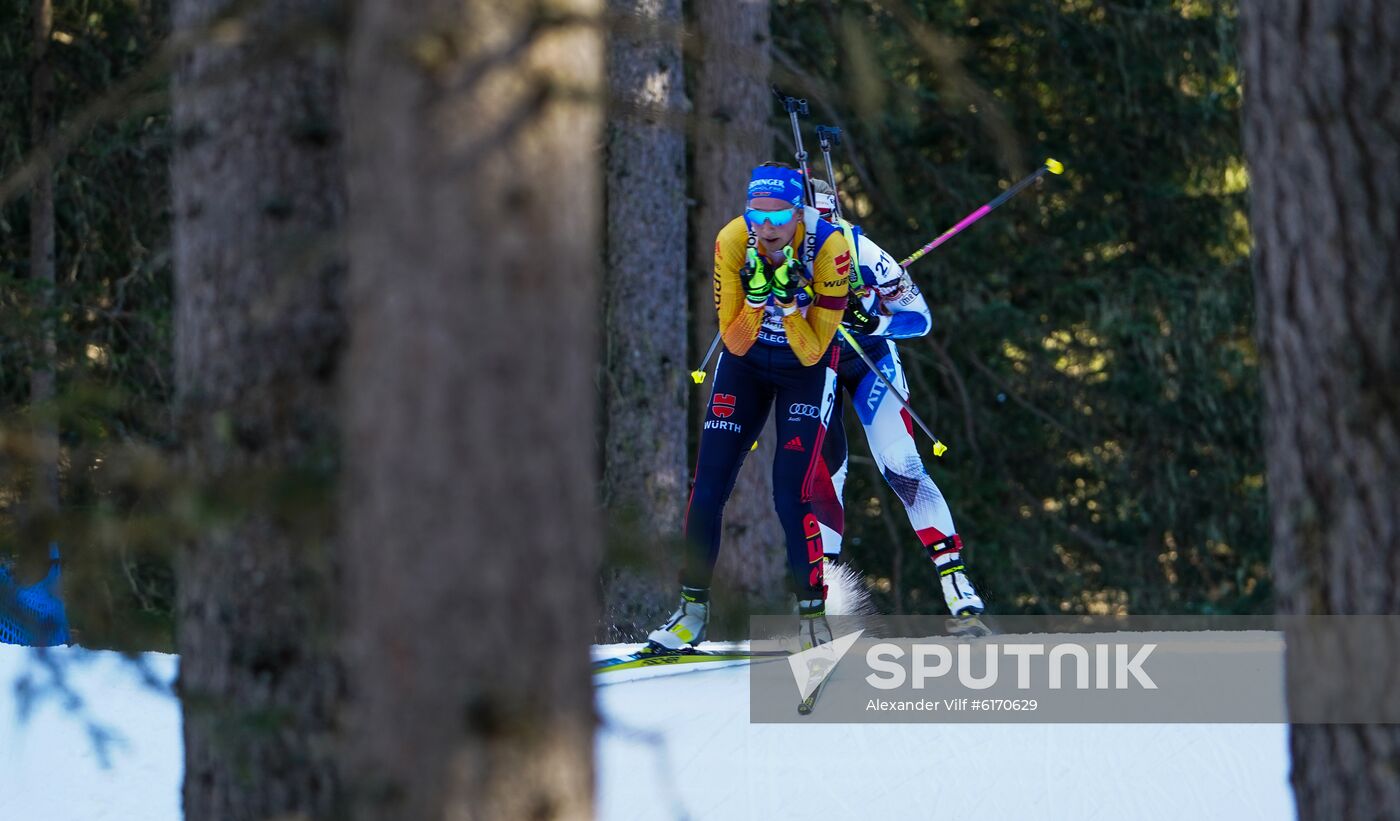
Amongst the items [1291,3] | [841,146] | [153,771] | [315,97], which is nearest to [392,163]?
[315,97]

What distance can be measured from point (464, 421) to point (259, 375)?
3.22 feet

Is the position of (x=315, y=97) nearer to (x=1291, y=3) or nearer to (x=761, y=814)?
(x=1291, y=3)

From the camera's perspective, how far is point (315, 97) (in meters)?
3.30

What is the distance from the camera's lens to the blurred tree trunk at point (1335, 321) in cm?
367

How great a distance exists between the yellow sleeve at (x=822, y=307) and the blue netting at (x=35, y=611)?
316 cm

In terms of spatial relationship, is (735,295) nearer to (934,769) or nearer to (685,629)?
(685,629)

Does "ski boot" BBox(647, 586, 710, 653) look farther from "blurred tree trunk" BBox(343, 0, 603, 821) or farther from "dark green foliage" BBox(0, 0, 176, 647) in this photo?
"blurred tree trunk" BBox(343, 0, 603, 821)

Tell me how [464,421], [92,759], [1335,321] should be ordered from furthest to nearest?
[92,759] → [1335,321] → [464,421]

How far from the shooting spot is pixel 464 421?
2412mm

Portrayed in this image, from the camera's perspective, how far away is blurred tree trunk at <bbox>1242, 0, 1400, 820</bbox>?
12.0 feet

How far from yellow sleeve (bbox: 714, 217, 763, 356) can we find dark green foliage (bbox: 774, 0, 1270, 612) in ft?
28.0

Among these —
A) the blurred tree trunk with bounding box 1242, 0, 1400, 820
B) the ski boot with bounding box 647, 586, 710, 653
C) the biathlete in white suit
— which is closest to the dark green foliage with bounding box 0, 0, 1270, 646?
the biathlete in white suit

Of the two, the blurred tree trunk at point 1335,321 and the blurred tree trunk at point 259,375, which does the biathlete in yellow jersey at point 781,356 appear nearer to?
the blurred tree trunk at point 1335,321

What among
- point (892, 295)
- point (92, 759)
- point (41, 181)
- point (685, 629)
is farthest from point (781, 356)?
point (41, 181)
